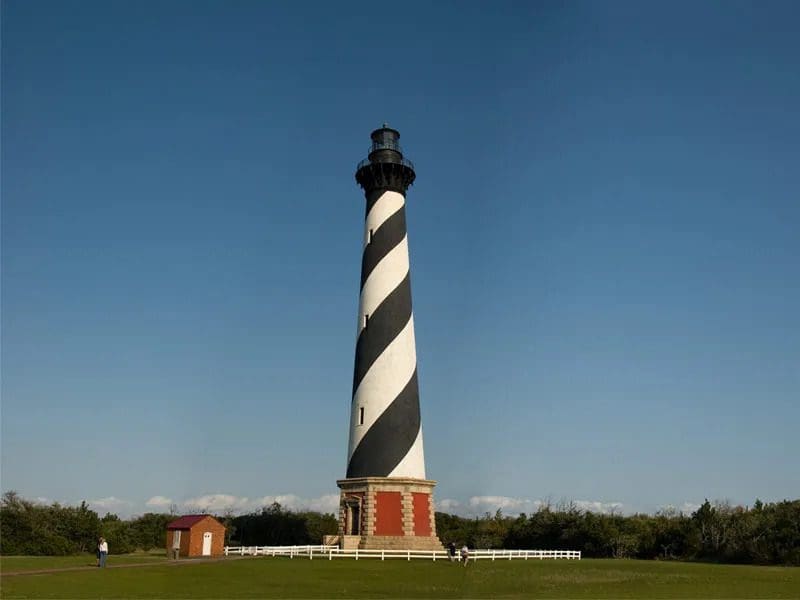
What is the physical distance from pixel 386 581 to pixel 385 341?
14350mm

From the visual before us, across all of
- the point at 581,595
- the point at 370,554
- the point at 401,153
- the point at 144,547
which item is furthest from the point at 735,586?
the point at 144,547

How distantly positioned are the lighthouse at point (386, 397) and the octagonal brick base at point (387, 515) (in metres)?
0.04

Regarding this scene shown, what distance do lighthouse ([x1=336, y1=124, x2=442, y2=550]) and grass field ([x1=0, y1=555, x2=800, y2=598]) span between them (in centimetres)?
449

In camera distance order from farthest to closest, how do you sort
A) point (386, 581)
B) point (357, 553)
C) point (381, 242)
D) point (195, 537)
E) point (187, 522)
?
point (381, 242), point (187, 522), point (195, 537), point (357, 553), point (386, 581)

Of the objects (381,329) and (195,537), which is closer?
(195,537)

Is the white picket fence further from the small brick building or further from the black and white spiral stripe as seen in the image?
the black and white spiral stripe

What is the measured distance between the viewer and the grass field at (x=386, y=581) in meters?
16.2

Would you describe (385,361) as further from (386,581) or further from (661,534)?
(661,534)

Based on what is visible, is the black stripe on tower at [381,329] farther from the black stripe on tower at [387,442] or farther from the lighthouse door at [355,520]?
the lighthouse door at [355,520]

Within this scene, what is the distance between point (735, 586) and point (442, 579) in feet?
25.6

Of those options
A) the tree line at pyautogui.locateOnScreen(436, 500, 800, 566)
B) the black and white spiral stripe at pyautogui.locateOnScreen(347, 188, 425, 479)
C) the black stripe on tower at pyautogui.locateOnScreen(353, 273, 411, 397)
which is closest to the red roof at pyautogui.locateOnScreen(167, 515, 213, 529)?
the black and white spiral stripe at pyautogui.locateOnScreen(347, 188, 425, 479)

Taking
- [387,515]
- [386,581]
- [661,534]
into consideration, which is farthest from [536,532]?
[386,581]

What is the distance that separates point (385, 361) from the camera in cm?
3244

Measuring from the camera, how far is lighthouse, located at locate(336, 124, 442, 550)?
3047cm
